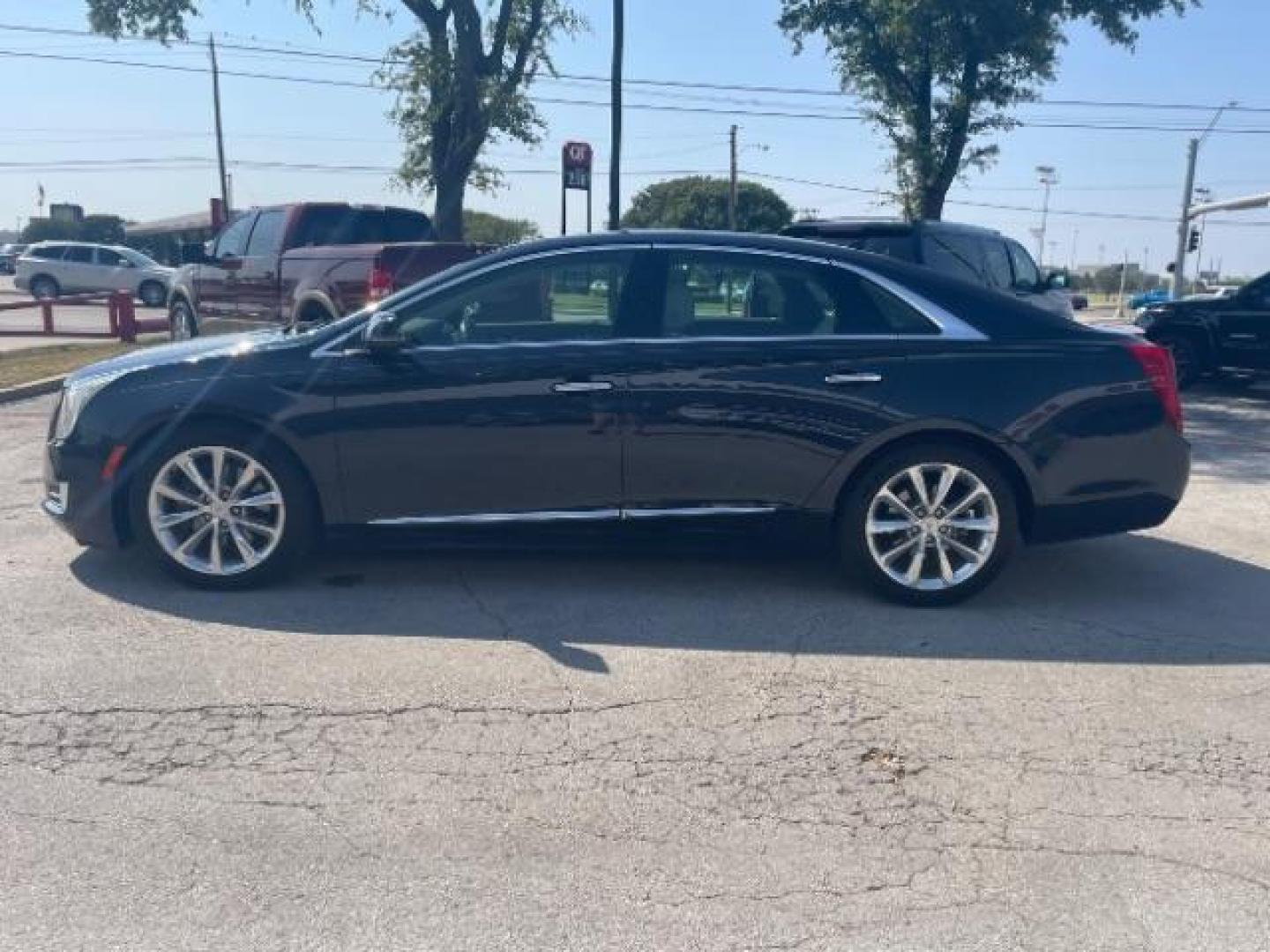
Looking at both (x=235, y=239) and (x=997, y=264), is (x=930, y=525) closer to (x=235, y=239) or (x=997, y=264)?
(x=997, y=264)

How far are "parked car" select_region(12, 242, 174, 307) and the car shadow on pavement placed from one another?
27850 millimetres

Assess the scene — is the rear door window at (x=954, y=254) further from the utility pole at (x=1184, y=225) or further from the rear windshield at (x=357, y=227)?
the utility pole at (x=1184, y=225)

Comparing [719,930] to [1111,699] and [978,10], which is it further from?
[978,10]

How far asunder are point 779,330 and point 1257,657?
2.42m

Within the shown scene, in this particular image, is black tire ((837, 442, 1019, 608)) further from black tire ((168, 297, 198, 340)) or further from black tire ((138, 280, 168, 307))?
black tire ((138, 280, 168, 307))

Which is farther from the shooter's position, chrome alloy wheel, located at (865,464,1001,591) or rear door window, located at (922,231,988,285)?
rear door window, located at (922,231,988,285)

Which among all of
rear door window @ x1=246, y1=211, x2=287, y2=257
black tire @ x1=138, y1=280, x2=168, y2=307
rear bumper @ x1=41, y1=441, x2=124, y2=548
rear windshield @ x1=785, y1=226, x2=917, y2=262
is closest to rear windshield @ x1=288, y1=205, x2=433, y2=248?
rear door window @ x1=246, y1=211, x2=287, y2=257

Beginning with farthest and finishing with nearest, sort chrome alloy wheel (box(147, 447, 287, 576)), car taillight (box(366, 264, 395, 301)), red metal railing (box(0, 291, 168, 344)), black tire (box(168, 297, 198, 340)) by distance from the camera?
red metal railing (box(0, 291, 168, 344)), black tire (box(168, 297, 198, 340)), car taillight (box(366, 264, 395, 301)), chrome alloy wheel (box(147, 447, 287, 576))

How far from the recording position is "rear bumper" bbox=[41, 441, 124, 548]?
5160 mm

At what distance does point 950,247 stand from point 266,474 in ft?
22.2

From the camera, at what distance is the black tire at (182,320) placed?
1460 centimetres

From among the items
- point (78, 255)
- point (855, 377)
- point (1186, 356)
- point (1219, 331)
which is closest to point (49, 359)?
point (855, 377)

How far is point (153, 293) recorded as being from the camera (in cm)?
3005

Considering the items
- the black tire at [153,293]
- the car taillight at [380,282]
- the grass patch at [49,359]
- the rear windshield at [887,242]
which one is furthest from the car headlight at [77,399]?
the black tire at [153,293]
